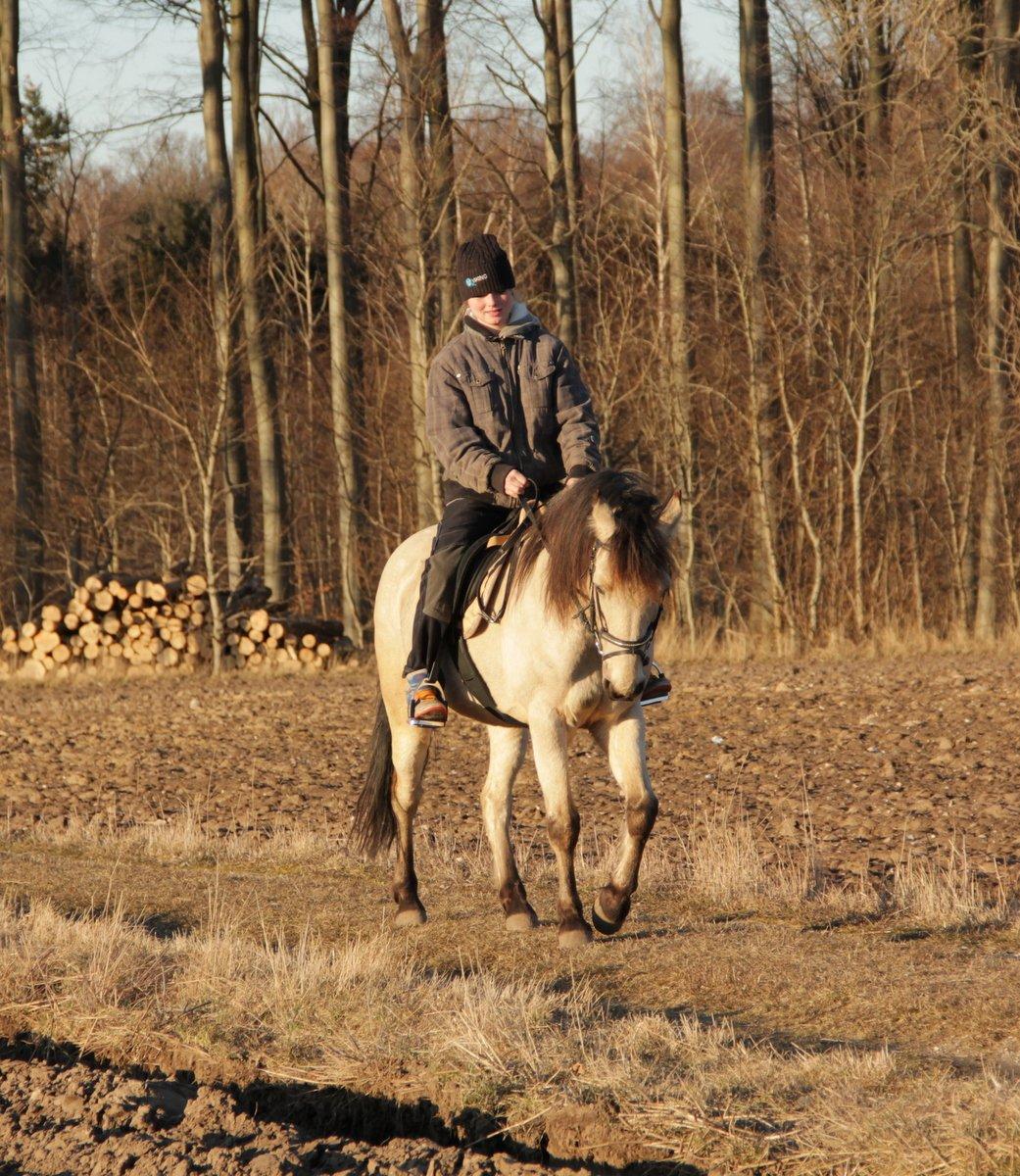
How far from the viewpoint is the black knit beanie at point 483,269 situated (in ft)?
22.7

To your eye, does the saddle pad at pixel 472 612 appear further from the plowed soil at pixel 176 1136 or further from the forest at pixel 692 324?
the forest at pixel 692 324

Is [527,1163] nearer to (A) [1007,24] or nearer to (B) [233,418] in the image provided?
(B) [233,418]

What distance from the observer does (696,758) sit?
12609 millimetres

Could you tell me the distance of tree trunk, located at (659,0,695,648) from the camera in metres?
20.6

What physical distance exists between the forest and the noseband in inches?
531

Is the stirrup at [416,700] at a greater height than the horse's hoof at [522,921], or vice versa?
the stirrup at [416,700]

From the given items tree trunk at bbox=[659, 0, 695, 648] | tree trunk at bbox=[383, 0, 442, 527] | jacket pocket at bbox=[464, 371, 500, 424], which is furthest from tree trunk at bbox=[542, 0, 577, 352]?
jacket pocket at bbox=[464, 371, 500, 424]

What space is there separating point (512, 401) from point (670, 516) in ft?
3.82

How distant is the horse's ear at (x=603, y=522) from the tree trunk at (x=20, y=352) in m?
19.4

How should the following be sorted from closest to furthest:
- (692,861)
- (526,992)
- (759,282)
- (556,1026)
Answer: (556,1026)
(526,992)
(692,861)
(759,282)

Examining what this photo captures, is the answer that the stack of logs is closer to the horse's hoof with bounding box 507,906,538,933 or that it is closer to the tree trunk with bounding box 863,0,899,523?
the tree trunk with bounding box 863,0,899,523

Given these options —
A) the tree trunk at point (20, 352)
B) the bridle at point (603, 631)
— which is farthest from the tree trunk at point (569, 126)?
the bridle at point (603, 631)

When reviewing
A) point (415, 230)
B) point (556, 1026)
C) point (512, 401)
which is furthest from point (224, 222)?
point (556, 1026)

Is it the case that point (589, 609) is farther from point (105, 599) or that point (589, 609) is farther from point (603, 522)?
point (105, 599)
